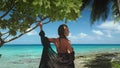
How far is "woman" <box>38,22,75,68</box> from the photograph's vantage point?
777 cm

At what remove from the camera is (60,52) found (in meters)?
7.83

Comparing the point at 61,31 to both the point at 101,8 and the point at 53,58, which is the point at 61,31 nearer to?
the point at 53,58

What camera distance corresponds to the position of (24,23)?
7.31 metres

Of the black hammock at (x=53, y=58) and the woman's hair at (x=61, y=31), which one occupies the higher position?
the woman's hair at (x=61, y=31)

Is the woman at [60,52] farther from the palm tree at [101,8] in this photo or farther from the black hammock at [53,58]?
the palm tree at [101,8]

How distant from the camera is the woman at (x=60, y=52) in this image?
7.77 metres

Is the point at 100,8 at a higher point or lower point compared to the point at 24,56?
higher

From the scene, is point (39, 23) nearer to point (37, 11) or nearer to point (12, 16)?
point (12, 16)

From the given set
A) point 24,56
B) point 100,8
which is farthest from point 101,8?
point 24,56

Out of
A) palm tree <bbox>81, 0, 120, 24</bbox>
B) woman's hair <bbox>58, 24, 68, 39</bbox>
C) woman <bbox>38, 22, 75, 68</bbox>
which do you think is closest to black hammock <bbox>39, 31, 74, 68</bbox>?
woman <bbox>38, 22, 75, 68</bbox>

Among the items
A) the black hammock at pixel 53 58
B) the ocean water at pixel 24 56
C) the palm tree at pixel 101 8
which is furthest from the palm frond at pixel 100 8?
the black hammock at pixel 53 58

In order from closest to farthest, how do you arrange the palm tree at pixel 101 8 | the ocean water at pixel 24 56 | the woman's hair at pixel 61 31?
the woman's hair at pixel 61 31 → the palm tree at pixel 101 8 → the ocean water at pixel 24 56

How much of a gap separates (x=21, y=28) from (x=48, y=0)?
154 cm

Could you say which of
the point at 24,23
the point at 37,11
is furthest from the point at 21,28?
the point at 37,11
